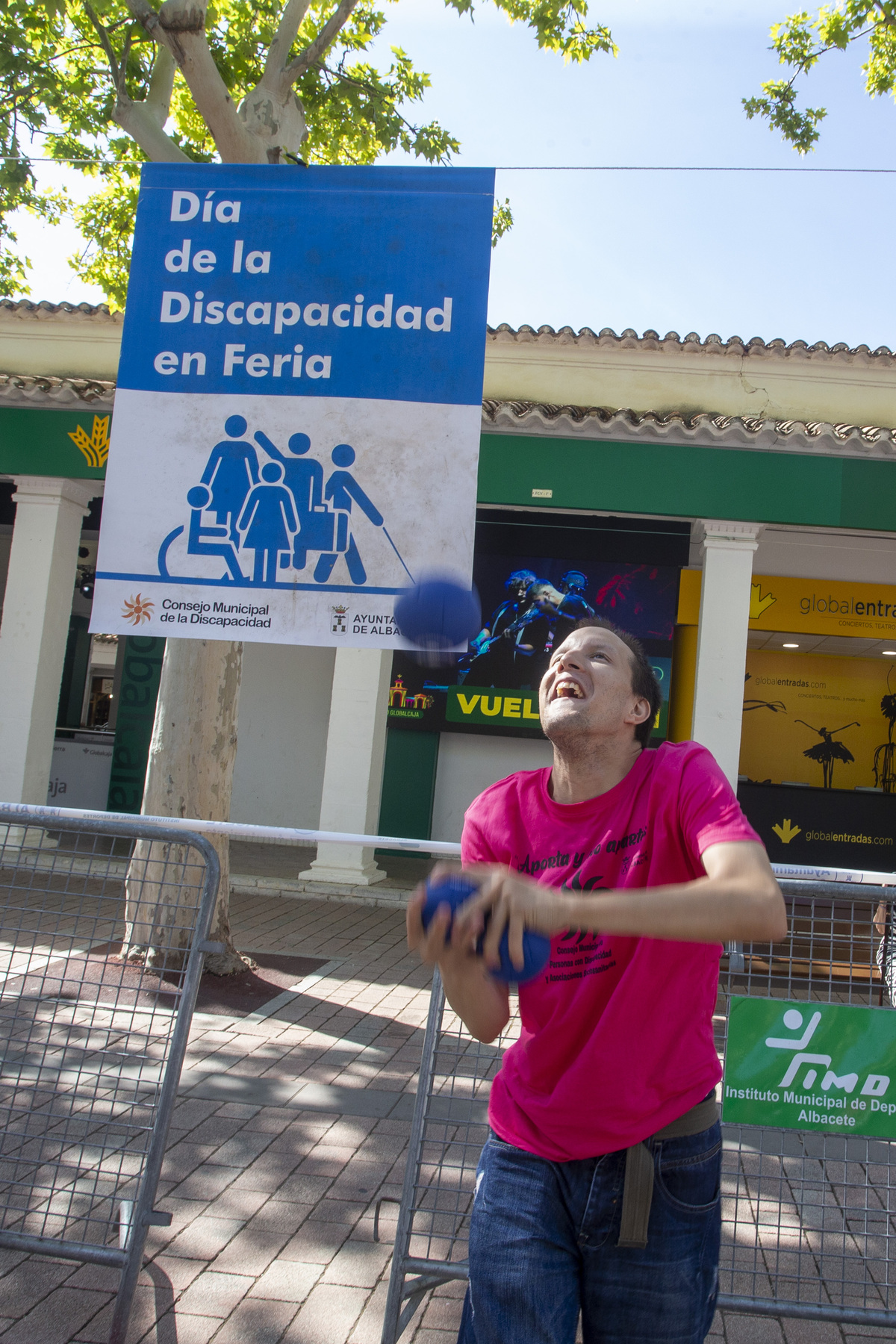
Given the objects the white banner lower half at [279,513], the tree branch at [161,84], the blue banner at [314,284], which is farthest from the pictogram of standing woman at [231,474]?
the tree branch at [161,84]

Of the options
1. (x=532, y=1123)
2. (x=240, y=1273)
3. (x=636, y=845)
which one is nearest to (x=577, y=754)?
(x=636, y=845)

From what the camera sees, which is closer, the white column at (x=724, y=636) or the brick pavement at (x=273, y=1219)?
the brick pavement at (x=273, y=1219)

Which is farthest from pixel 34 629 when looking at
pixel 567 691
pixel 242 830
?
pixel 567 691

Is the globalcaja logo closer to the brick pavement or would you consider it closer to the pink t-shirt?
the pink t-shirt

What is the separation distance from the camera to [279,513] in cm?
280

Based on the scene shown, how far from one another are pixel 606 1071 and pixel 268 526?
1.79m

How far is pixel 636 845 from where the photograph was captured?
1758mm

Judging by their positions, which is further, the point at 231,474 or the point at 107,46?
the point at 107,46

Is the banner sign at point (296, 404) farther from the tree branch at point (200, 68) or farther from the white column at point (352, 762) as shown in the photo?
the white column at point (352, 762)

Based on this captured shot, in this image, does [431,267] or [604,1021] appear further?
[431,267]

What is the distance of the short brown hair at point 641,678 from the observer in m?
1.98

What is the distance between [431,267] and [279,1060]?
404cm

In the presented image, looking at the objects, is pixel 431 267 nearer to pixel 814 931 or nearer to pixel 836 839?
pixel 814 931

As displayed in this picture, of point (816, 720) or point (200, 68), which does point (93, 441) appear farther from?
point (816, 720)
